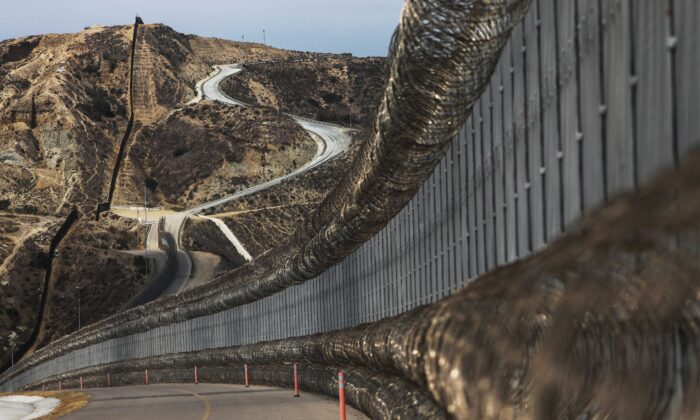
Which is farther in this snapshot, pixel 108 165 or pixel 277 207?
pixel 108 165

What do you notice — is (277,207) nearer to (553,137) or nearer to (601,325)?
(553,137)

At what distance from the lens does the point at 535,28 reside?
8656 millimetres

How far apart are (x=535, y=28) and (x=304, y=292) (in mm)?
20851

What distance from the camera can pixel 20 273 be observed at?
11906 centimetres

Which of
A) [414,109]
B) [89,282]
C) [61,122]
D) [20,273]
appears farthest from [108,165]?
[414,109]

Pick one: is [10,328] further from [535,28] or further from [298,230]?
[535,28]

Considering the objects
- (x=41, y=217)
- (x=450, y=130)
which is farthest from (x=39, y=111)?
(x=450, y=130)

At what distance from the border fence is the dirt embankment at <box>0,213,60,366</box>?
9956 cm

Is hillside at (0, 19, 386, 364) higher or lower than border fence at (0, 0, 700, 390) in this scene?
higher

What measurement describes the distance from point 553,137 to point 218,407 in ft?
56.7

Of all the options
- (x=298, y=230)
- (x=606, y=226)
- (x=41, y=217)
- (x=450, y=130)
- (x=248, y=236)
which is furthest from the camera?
(x=41, y=217)

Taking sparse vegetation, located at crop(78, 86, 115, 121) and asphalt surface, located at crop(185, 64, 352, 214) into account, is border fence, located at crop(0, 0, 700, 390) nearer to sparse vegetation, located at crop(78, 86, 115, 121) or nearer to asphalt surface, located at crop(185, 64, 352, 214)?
asphalt surface, located at crop(185, 64, 352, 214)

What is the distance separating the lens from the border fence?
5289 mm

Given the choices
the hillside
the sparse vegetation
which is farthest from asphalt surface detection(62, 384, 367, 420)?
A: the sparse vegetation
